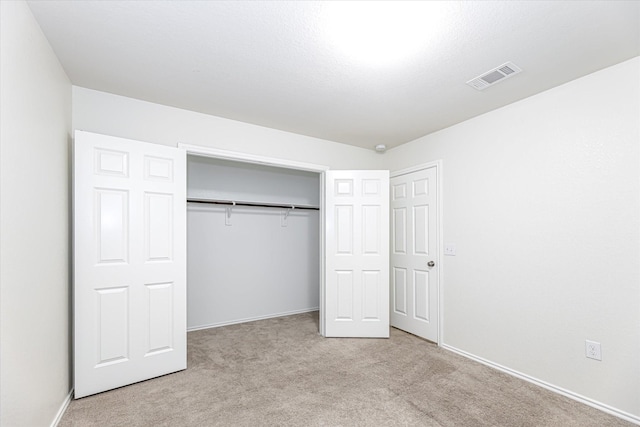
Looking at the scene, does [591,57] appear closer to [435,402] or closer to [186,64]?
[435,402]

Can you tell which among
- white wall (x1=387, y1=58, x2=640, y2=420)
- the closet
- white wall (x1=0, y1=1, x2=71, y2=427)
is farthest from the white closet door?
white wall (x1=0, y1=1, x2=71, y2=427)

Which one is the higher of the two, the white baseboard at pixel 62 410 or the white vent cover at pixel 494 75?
the white vent cover at pixel 494 75

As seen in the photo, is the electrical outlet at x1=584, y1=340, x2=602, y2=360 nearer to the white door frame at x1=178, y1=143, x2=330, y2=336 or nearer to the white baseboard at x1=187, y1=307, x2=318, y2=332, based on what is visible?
the white door frame at x1=178, y1=143, x2=330, y2=336

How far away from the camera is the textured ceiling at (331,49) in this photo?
5.27ft

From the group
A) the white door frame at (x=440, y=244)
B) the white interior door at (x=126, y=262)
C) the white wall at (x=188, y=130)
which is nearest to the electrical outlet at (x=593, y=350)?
the white door frame at (x=440, y=244)

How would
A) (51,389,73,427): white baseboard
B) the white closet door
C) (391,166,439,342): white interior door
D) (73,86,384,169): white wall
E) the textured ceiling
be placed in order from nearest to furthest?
1. the textured ceiling
2. (51,389,73,427): white baseboard
3. (73,86,384,169): white wall
4. (391,166,439,342): white interior door
5. the white closet door

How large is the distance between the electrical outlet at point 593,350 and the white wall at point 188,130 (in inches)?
112

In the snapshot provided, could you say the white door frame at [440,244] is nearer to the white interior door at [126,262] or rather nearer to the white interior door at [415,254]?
the white interior door at [415,254]

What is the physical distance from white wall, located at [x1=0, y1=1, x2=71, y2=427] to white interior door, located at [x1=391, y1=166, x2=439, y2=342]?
10.7 feet

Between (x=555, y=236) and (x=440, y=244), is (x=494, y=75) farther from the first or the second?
(x=440, y=244)

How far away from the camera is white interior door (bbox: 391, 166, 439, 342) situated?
11.2 ft

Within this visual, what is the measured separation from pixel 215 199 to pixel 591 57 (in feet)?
12.7

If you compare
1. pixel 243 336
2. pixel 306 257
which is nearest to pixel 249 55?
pixel 243 336

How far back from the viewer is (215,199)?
4.02 meters
